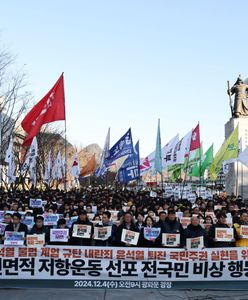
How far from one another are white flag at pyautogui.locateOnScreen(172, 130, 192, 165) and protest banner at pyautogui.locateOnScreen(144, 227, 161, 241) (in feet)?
44.0

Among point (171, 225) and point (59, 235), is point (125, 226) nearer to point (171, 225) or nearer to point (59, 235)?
point (171, 225)

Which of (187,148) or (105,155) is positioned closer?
(187,148)

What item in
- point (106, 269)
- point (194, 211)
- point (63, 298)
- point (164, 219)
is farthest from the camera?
point (194, 211)

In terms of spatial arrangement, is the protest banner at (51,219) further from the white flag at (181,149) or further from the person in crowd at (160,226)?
the white flag at (181,149)

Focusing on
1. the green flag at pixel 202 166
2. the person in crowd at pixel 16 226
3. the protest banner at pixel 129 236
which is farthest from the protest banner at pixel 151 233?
the green flag at pixel 202 166

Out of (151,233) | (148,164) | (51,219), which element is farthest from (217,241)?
(148,164)

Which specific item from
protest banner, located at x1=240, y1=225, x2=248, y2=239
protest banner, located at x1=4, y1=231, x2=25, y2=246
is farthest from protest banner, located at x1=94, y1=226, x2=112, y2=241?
protest banner, located at x1=240, y1=225, x2=248, y2=239

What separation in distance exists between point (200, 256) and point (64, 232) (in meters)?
2.91

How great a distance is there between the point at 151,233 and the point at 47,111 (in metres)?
7.40

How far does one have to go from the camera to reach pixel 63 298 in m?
8.47

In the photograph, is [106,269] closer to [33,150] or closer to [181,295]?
[181,295]

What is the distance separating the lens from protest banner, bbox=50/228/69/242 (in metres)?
9.73

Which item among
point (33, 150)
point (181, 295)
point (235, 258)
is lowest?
point (181, 295)

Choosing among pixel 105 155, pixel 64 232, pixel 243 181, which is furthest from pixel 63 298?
pixel 243 181
